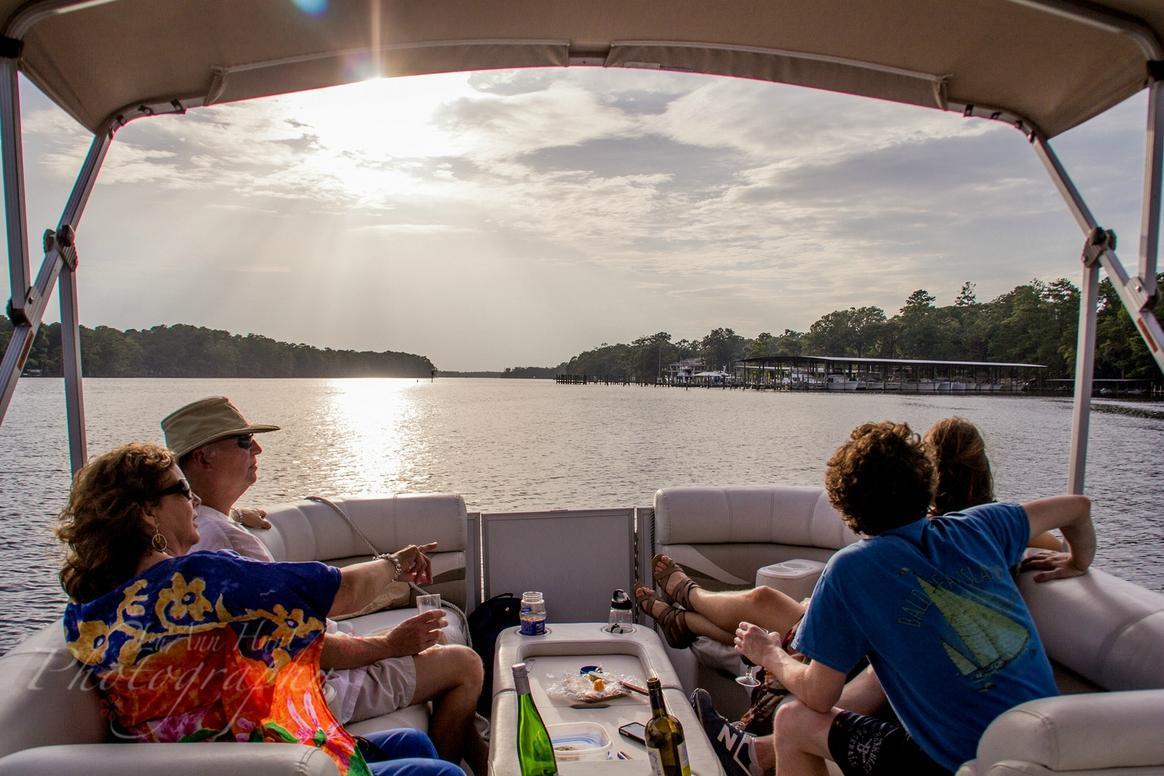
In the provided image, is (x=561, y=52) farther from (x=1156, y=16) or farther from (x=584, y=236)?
(x=584, y=236)

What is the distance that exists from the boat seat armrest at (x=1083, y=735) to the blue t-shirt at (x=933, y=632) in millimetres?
220

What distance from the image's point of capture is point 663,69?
274 cm

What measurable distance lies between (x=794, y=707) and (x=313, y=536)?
2302 mm

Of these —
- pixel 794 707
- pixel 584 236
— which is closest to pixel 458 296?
pixel 584 236

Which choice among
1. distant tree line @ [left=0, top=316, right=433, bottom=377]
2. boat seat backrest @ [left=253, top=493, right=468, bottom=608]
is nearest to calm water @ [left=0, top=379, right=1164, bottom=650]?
boat seat backrest @ [left=253, top=493, right=468, bottom=608]

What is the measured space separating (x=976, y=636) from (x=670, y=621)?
1.73m

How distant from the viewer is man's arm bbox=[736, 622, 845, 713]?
1622mm

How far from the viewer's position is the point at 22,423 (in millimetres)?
32625

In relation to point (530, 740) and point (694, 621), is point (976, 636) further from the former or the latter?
point (694, 621)

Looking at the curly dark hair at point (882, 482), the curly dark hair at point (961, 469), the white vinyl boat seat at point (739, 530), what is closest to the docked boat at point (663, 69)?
the white vinyl boat seat at point (739, 530)

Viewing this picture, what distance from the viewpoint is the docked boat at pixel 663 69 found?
1.26 metres

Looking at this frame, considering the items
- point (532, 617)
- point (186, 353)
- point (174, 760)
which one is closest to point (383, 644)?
point (532, 617)

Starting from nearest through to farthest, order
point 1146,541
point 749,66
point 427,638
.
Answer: point 427,638
point 749,66
point 1146,541

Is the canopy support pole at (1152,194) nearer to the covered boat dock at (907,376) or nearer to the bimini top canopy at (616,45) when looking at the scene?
the bimini top canopy at (616,45)
